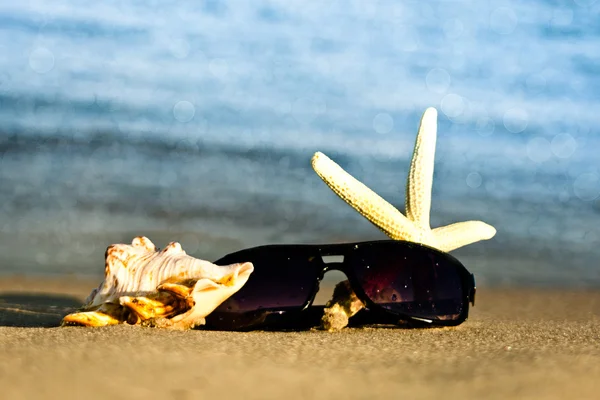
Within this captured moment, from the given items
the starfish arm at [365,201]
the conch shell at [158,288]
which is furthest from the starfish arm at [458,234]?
the conch shell at [158,288]

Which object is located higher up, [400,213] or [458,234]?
[400,213]

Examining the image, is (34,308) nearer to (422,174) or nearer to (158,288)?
(158,288)

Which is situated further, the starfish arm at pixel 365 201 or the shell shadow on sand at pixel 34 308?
the shell shadow on sand at pixel 34 308

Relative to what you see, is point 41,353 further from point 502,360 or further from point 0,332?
point 502,360

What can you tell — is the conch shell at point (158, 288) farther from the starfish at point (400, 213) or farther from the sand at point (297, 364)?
the starfish at point (400, 213)

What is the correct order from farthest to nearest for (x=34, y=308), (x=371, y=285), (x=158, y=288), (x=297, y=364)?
(x=34, y=308) → (x=371, y=285) → (x=158, y=288) → (x=297, y=364)

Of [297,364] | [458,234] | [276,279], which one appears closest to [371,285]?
[276,279]
